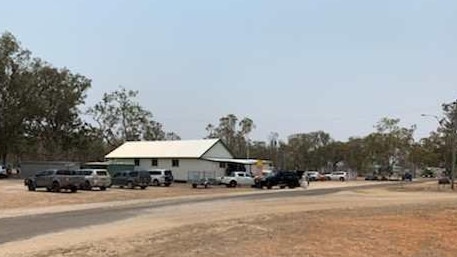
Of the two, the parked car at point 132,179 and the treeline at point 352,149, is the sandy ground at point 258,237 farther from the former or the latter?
the treeline at point 352,149

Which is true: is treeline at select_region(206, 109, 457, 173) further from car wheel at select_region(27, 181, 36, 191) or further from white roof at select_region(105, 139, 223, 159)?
car wheel at select_region(27, 181, 36, 191)

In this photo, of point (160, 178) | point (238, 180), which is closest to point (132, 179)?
point (160, 178)

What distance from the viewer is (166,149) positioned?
8756 centimetres

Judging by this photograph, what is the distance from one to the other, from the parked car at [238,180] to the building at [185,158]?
572 cm

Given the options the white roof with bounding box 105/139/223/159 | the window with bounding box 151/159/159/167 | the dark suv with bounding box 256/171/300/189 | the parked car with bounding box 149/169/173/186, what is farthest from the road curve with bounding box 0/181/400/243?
the window with bounding box 151/159/159/167

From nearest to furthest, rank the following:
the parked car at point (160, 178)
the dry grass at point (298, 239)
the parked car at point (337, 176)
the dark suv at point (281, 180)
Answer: the dry grass at point (298, 239), the parked car at point (160, 178), the dark suv at point (281, 180), the parked car at point (337, 176)

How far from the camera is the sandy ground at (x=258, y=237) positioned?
56.0ft

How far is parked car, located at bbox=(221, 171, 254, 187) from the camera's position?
72.7 metres

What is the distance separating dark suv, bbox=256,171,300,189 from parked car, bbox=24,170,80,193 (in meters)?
23.0

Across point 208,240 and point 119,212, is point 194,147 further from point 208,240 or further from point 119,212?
point 208,240

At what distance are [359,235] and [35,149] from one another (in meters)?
86.8

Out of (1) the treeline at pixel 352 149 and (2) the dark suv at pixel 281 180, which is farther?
(1) the treeline at pixel 352 149

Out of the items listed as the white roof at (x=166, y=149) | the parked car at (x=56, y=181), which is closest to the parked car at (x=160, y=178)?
the white roof at (x=166, y=149)

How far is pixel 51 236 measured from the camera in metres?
20.2
